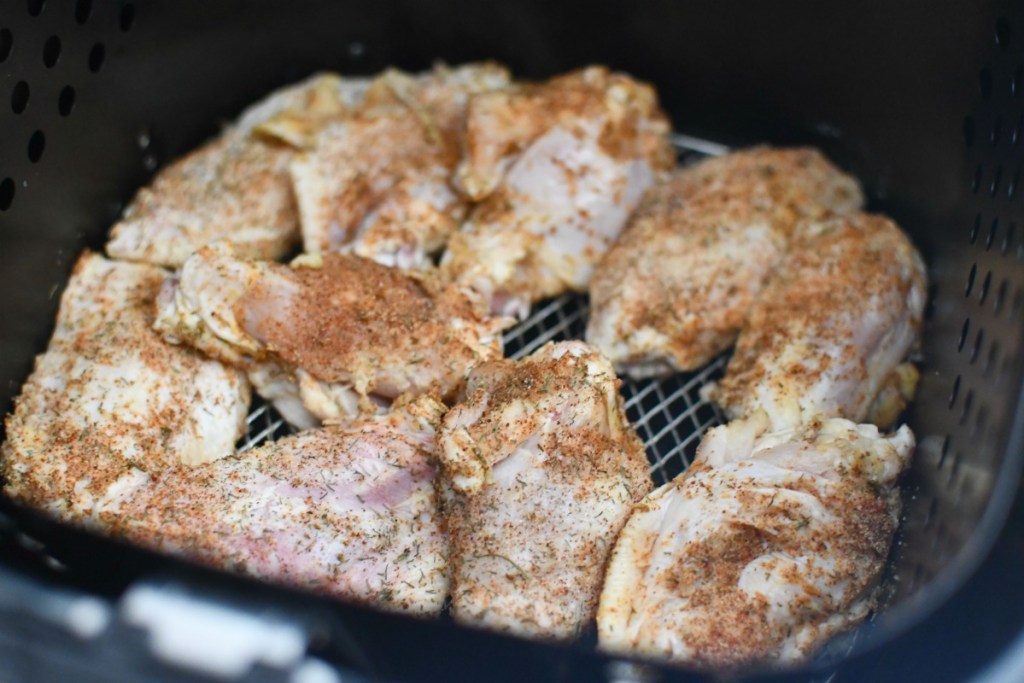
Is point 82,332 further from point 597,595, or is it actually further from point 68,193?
point 597,595

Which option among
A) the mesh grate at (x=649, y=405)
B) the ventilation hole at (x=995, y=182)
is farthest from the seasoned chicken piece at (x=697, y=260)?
the ventilation hole at (x=995, y=182)

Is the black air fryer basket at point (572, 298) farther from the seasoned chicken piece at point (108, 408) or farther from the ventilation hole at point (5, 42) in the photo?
the seasoned chicken piece at point (108, 408)

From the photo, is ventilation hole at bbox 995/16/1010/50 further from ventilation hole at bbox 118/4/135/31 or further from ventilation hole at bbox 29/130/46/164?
ventilation hole at bbox 29/130/46/164

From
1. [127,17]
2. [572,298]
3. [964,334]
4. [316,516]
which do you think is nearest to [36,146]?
[127,17]

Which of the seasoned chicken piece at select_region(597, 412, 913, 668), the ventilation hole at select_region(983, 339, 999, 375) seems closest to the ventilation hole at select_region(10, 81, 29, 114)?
the seasoned chicken piece at select_region(597, 412, 913, 668)

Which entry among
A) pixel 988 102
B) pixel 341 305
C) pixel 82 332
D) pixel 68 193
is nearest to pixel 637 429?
pixel 341 305
